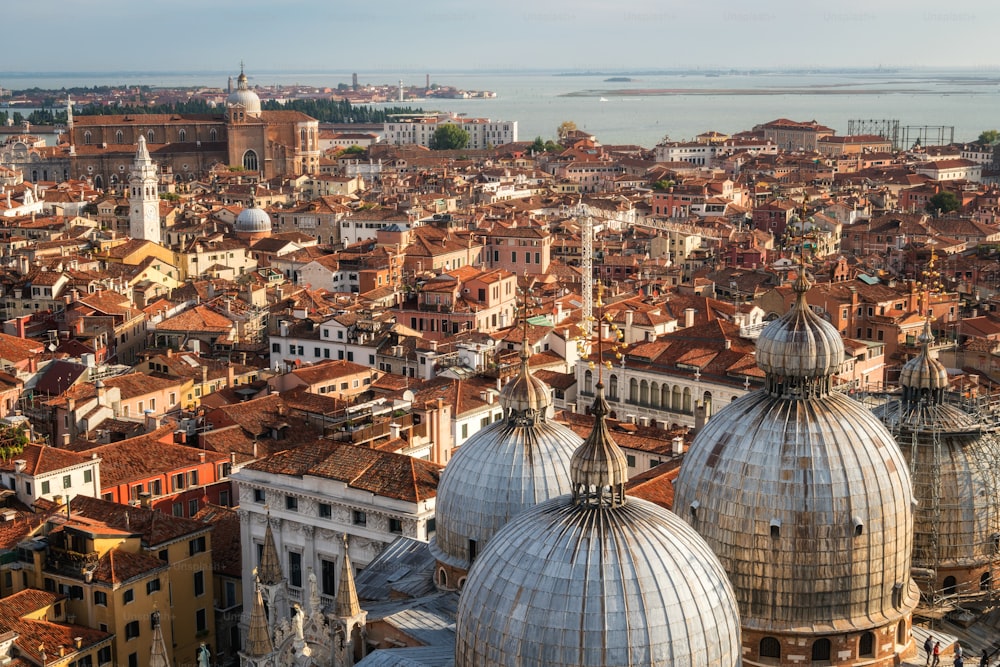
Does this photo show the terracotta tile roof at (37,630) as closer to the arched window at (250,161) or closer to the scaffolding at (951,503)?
the scaffolding at (951,503)

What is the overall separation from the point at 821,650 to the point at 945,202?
233ft

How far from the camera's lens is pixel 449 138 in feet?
427

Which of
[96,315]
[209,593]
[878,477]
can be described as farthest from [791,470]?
[96,315]

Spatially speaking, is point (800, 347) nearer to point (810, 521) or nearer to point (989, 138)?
point (810, 521)

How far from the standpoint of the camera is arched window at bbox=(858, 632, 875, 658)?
14039 mm

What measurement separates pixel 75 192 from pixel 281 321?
149 feet

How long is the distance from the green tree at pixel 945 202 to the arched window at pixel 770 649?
7046cm

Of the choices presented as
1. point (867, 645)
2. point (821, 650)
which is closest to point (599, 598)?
point (821, 650)

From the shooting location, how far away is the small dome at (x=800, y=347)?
14.5 metres

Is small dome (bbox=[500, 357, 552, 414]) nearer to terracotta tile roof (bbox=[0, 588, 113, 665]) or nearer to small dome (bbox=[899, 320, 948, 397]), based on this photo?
small dome (bbox=[899, 320, 948, 397])

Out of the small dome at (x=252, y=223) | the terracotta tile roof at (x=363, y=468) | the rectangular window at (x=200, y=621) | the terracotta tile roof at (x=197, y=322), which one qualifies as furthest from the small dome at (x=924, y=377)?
the small dome at (x=252, y=223)

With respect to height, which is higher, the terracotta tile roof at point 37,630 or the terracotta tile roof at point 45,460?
the terracotta tile roof at point 45,460

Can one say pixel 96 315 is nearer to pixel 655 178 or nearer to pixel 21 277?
pixel 21 277

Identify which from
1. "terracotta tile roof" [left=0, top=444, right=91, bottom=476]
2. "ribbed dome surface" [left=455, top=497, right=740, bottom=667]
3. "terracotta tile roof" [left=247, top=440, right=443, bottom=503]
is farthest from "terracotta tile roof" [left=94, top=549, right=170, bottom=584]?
"ribbed dome surface" [left=455, top=497, right=740, bottom=667]
